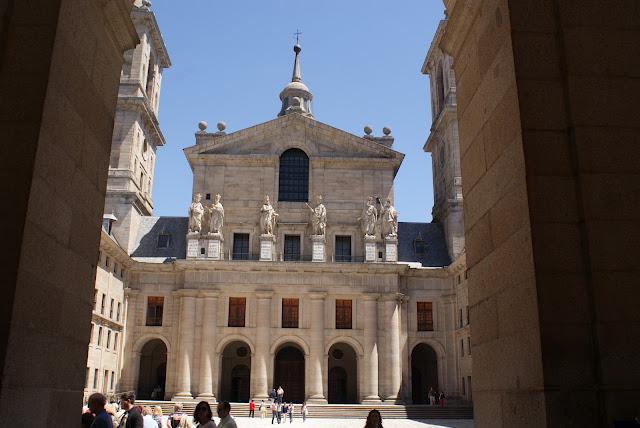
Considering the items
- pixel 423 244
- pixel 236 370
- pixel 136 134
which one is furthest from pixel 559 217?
pixel 136 134

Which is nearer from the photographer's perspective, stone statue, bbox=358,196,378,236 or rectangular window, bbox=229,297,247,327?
rectangular window, bbox=229,297,247,327

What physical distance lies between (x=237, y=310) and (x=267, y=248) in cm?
477

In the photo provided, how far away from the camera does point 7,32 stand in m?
6.54

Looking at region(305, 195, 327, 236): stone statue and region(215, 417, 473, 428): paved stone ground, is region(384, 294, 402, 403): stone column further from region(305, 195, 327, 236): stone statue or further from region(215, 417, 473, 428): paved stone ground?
region(305, 195, 327, 236): stone statue

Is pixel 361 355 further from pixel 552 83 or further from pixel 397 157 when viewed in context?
pixel 552 83

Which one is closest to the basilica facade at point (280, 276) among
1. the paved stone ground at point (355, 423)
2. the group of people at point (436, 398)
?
the group of people at point (436, 398)

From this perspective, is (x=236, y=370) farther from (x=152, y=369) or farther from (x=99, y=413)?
(x=99, y=413)

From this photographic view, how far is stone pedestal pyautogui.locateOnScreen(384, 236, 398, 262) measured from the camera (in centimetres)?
4469

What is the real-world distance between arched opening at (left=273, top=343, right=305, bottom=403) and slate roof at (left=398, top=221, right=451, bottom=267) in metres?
10.6

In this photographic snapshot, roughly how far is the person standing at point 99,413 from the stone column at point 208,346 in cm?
3488

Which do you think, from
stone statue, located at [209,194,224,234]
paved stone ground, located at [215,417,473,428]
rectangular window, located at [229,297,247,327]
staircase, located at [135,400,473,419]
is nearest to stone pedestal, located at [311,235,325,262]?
rectangular window, located at [229,297,247,327]

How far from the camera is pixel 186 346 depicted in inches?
1678

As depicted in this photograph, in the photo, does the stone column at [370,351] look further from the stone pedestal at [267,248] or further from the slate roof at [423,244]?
the stone pedestal at [267,248]

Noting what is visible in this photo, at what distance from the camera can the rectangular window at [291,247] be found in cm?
4603
